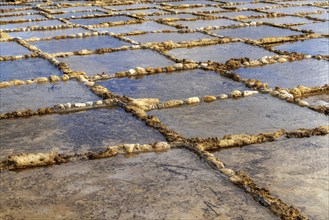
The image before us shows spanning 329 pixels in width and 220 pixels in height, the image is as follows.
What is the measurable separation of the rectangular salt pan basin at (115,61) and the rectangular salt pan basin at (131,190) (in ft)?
12.7

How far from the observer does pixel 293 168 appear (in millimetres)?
5016

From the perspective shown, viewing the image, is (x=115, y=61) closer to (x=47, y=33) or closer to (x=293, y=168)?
(x=47, y=33)

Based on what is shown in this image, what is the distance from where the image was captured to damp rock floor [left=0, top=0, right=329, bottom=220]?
4461 mm

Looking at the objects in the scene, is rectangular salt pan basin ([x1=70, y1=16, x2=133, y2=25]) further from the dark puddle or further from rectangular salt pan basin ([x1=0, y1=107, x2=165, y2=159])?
rectangular salt pan basin ([x1=0, y1=107, x2=165, y2=159])

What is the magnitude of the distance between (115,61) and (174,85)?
1.95 metres

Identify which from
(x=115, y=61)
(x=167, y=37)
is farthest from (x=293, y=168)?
(x=167, y=37)

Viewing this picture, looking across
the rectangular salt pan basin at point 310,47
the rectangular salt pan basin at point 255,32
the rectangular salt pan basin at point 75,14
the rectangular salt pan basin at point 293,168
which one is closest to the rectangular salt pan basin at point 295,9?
the rectangular salt pan basin at point 255,32

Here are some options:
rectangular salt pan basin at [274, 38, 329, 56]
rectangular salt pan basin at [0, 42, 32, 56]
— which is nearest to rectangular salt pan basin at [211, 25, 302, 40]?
rectangular salt pan basin at [274, 38, 329, 56]

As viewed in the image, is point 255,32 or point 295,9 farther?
point 295,9

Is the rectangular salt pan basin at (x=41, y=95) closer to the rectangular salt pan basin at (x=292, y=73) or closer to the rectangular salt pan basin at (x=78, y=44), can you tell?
the rectangular salt pan basin at (x=292, y=73)

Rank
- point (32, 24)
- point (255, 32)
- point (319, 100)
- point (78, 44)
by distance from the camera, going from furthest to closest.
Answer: point (32, 24) → point (255, 32) → point (78, 44) → point (319, 100)

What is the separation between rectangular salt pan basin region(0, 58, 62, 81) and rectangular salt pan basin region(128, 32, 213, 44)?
105 inches

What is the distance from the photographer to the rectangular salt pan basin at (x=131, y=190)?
13.9ft

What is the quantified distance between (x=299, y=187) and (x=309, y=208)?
0.37m
